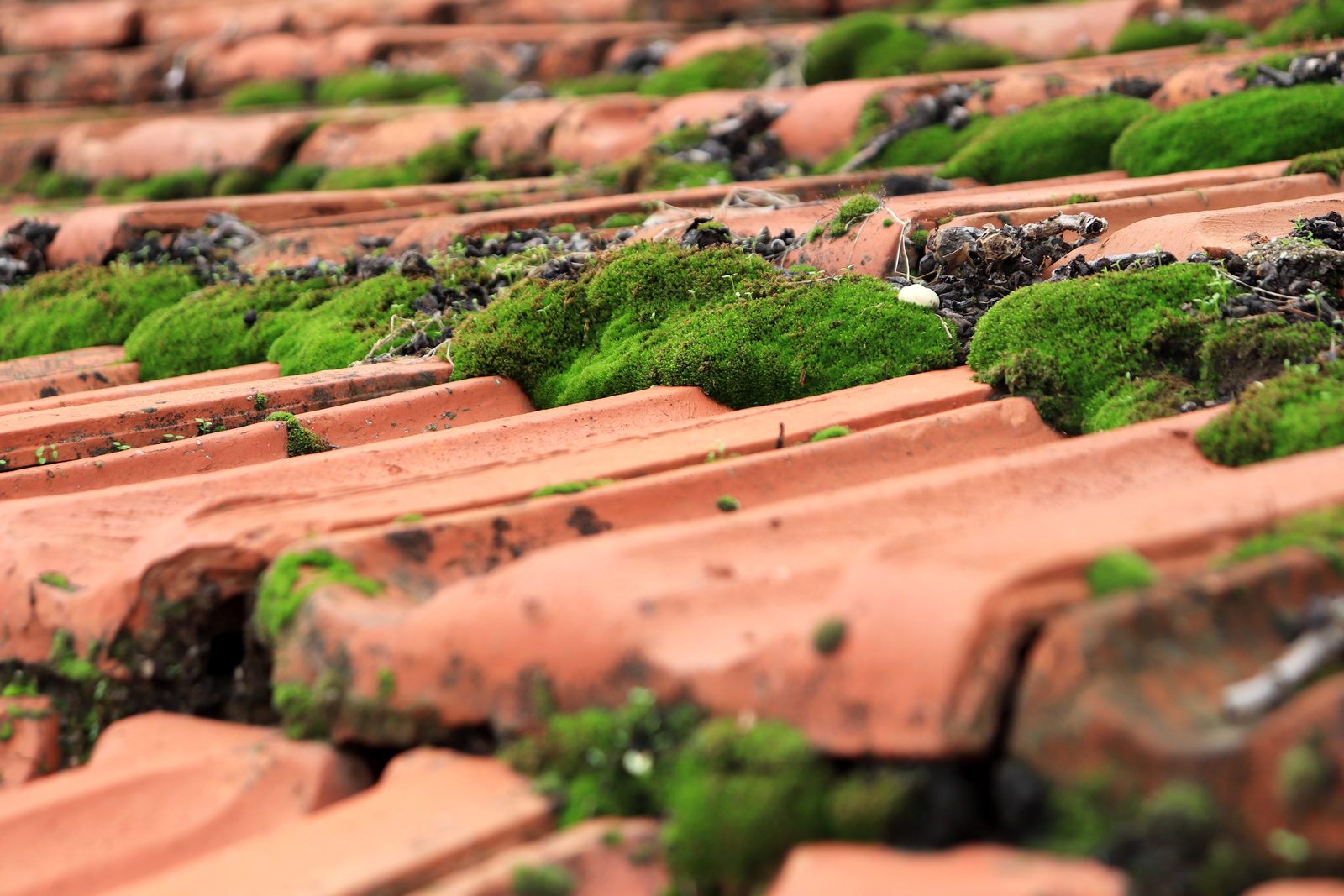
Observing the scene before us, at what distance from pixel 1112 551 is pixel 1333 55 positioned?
5.08 metres

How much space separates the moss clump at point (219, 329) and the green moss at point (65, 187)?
644 centimetres

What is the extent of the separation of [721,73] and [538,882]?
8.54 m

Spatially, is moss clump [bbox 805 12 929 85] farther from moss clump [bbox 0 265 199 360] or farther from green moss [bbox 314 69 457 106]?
moss clump [bbox 0 265 199 360]

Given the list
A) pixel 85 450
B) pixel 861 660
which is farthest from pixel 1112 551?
pixel 85 450

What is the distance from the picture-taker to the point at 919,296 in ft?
11.6

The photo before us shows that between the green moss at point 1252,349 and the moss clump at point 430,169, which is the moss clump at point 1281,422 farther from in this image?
the moss clump at point 430,169

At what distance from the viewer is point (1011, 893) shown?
138 cm

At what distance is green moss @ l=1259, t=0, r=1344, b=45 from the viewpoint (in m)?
6.84

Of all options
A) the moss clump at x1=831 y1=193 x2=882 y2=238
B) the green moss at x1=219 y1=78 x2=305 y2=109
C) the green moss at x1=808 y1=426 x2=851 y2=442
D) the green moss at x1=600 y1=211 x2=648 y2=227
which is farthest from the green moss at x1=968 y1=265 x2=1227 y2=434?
the green moss at x1=219 y1=78 x2=305 y2=109

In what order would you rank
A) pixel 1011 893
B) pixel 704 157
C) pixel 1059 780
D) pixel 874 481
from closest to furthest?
1. pixel 1011 893
2. pixel 1059 780
3. pixel 874 481
4. pixel 704 157

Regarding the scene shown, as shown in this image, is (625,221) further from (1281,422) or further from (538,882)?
(538,882)

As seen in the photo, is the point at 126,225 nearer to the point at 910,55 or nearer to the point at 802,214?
the point at 802,214

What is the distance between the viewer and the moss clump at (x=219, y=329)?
4629 mm

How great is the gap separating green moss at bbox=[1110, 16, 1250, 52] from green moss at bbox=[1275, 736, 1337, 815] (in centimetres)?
802
